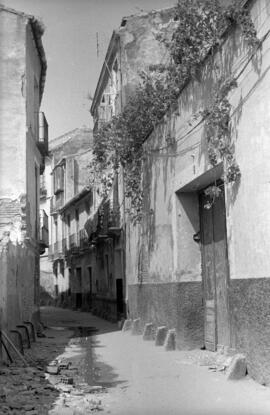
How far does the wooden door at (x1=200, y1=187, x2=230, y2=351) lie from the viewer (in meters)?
9.42

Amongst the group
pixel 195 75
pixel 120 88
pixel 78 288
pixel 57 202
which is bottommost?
pixel 78 288

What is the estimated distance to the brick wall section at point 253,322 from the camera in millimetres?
6645

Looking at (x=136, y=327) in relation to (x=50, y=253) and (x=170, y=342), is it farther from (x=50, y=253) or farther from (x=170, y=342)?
(x=50, y=253)

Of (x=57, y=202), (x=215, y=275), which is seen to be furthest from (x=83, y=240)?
(x=215, y=275)

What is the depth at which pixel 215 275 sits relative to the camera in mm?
9906

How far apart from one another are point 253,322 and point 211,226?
3.38 m

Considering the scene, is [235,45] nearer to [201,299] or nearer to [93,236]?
[201,299]

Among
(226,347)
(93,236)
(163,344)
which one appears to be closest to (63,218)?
(93,236)

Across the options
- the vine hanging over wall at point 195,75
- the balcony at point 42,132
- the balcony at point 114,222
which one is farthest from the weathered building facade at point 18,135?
the balcony at point 114,222

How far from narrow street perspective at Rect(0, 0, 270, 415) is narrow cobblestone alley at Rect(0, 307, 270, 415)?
1.3 inches

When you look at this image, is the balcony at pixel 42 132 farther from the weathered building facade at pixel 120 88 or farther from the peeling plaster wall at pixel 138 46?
the peeling plaster wall at pixel 138 46

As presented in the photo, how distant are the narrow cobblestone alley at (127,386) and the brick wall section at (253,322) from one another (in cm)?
26

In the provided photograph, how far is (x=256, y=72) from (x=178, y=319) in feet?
17.5

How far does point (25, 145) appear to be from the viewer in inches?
592
